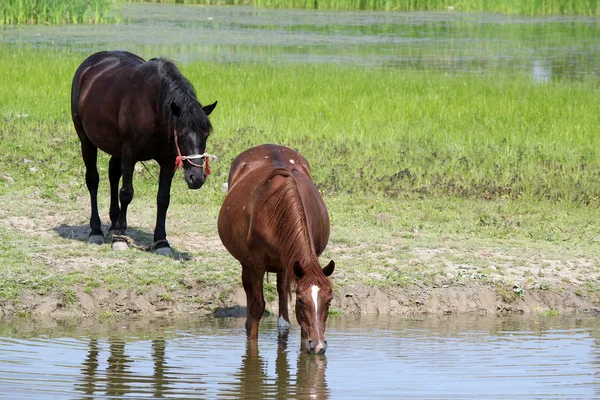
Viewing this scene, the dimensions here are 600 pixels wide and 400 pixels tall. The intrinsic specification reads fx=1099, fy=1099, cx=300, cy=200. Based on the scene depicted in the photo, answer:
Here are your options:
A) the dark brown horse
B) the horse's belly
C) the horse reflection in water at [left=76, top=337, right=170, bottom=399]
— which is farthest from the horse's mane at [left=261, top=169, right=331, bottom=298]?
the horse's belly

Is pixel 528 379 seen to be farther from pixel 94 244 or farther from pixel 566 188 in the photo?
pixel 566 188

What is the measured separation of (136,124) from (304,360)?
11.1 feet

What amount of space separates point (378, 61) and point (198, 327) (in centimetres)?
1599

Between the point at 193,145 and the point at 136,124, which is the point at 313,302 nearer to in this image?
the point at 193,145

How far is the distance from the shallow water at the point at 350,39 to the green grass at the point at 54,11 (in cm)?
61

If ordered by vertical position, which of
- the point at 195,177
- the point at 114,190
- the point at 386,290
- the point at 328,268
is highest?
the point at 195,177

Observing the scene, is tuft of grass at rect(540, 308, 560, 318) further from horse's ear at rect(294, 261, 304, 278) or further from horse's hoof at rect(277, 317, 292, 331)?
horse's ear at rect(294, 261, 304, 278)

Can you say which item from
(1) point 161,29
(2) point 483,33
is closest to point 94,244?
(1) point 161,29

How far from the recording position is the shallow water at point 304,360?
6.28 m

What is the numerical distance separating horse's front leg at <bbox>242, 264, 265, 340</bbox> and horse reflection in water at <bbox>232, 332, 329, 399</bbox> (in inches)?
7.8

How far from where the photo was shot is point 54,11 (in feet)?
94.6

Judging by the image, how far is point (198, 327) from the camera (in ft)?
26.2

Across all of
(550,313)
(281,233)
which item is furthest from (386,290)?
(281,233)

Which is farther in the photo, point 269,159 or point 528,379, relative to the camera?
point 269,159
